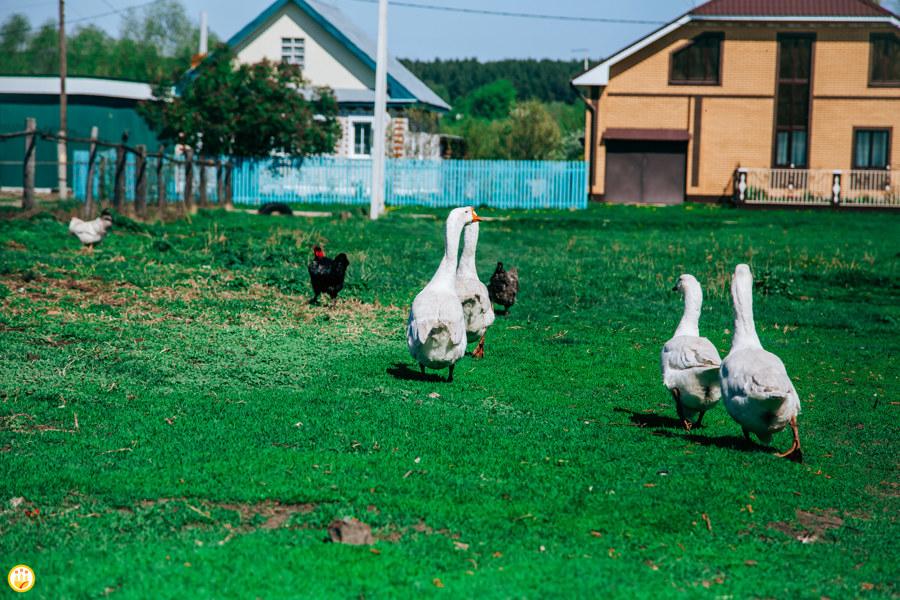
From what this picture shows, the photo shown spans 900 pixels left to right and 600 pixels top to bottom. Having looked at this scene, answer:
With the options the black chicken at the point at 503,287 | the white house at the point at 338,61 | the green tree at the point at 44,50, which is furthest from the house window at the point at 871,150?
the green tree at the point at 44,50

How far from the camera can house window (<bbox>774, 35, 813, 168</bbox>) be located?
1291 inches

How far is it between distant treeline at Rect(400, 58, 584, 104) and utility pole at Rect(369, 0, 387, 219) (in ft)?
345

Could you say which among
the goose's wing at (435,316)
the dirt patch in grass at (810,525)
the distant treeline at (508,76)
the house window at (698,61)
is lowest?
the dirt patch in grass at (810,525)

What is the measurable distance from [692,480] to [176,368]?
14.5 feet

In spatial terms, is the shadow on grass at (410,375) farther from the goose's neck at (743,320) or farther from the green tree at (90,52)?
the green tree at (90,52)

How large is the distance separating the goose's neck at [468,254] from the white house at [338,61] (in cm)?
2467

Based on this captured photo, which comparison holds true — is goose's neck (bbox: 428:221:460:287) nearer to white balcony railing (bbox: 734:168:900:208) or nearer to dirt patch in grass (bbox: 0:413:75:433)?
dirt patch in grass (bbox: 0:413:75:433)

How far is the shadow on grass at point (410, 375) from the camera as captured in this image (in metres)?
7.27

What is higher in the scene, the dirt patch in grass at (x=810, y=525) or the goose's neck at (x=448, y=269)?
the goose's neck at (x=448, y=269)

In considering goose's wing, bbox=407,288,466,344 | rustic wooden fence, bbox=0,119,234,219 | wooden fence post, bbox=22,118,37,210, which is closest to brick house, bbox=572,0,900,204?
rustic wooden fence, bbox=0,119,234,219

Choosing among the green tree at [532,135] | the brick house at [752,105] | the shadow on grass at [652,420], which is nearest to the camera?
the shadow on grass at [652,420]

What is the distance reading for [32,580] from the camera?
3490 millimetres

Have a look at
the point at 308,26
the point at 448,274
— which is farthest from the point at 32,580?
the point at 308,26

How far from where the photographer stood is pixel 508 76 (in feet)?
432
